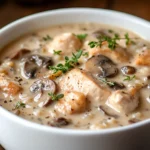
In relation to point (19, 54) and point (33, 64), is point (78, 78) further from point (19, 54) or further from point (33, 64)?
point (19, 54)

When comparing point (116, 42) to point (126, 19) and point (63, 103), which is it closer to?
point (126, 19)

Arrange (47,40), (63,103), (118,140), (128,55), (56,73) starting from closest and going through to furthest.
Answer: (118,140), (63,103), (56,73), (128,55), (47,40)

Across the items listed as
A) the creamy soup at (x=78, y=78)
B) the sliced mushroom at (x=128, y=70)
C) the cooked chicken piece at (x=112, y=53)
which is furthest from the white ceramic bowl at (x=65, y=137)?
the cooked chicken piece at (x=112, y=53)

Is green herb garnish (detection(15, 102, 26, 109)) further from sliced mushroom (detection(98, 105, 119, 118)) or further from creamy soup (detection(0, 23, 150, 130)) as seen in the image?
sliced mushroom (detection(98, 105, 119, 118))

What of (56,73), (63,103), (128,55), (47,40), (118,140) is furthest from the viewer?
(47,40)

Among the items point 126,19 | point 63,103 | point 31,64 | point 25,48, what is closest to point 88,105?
point 63,103

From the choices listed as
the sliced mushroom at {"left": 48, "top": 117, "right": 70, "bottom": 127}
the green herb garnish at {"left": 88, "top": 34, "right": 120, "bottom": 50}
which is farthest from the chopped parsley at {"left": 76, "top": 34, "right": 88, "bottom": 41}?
the sliced mushroom at {"left": 48, "top": 117, "right": 70, "bottom": 127}

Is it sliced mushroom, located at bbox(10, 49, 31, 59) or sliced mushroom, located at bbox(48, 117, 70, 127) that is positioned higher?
sliced mushroom, located at bbox(10, 49, 31, 59)
